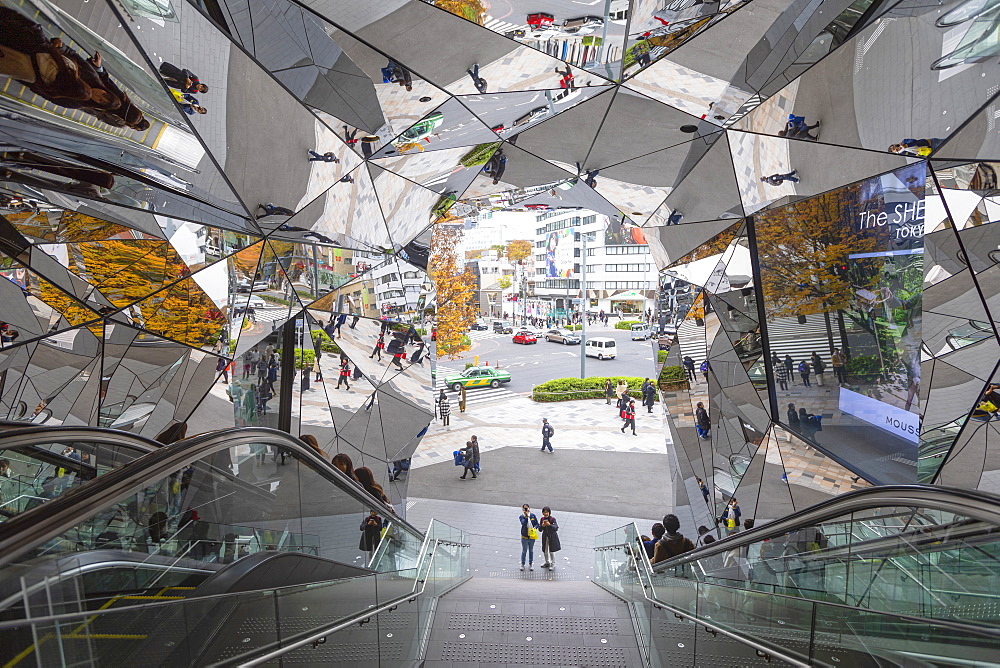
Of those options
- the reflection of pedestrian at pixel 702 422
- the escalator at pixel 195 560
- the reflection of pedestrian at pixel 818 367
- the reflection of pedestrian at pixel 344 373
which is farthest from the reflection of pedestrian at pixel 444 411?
the reflection of pedestrian at pixel 818 367

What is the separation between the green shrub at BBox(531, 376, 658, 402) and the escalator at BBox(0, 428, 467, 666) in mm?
16982

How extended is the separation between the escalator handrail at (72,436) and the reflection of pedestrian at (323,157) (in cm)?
362

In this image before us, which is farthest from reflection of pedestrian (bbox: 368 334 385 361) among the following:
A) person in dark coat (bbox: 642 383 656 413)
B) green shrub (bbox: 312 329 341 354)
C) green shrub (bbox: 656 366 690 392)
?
person in dark coat (bbox: 642 383 656 413)

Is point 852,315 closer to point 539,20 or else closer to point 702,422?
point 702,422

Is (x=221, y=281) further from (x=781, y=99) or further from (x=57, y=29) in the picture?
(x=781, y=99)

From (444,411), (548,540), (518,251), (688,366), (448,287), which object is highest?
(518,251)

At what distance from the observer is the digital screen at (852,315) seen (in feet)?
17.6

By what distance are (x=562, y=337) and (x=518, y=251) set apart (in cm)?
1286

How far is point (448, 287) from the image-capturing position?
2275 centimetres

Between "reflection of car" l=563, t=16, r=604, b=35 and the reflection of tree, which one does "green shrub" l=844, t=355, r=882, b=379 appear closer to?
the reflection of tree

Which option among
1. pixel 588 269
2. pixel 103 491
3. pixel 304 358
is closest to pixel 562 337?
pixel 588 269

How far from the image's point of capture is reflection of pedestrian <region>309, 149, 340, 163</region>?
6688mm

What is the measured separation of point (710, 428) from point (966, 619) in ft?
21.6

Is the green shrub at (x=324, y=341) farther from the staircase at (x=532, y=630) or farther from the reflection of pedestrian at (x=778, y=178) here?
Answer: the reflection of pedestrian at (x=778, y=178)
